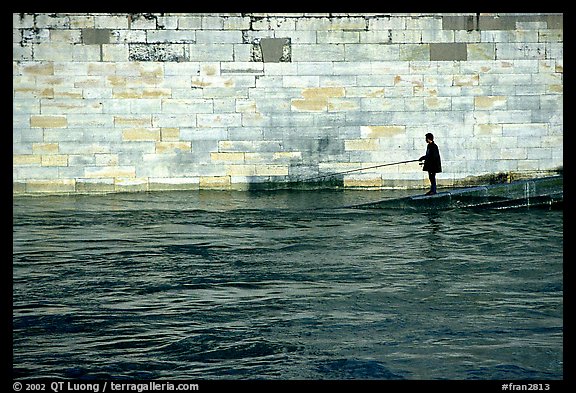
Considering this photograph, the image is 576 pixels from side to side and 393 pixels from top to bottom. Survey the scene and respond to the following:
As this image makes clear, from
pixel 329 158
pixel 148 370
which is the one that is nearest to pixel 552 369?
pixel 148 370

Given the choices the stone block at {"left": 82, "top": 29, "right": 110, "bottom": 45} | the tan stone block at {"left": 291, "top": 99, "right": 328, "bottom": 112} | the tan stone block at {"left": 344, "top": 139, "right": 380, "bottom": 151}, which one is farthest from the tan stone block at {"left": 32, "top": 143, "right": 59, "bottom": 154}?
the tan stone block at {"left": 344, "top": 139, "right": 380, "bottom": 151}

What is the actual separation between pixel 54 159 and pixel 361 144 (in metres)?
5.93

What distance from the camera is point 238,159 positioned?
18234 millimetres

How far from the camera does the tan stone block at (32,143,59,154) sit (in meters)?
17.8

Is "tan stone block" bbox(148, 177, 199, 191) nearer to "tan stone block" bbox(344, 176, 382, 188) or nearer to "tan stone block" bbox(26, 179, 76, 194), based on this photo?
"tan stone block" bbox(26, 179, 76, 194)

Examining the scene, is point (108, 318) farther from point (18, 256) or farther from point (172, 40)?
point (172, 40)

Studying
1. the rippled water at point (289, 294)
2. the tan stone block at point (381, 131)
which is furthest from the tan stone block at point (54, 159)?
the tan stone block at point (381, 131)

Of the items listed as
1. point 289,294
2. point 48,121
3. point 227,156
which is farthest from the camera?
point 227,156

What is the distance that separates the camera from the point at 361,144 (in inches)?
725

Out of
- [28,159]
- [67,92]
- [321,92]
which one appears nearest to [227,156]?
[321,92]

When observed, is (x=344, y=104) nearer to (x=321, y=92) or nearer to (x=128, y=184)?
(x=321, y=92)

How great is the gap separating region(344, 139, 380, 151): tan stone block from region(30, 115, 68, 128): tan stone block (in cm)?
544
